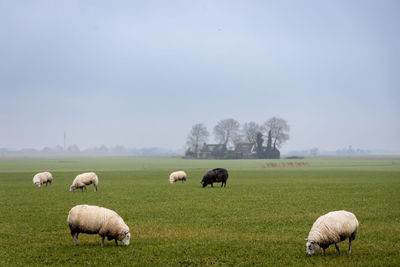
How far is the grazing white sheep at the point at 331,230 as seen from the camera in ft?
38.7

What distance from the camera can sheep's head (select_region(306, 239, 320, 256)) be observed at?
39.4 feet

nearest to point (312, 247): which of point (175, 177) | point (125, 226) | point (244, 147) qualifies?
point (125, 226)

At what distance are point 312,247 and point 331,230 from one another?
799mm

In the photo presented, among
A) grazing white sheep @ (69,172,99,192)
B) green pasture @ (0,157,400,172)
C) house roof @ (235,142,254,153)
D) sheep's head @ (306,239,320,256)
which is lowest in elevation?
green pasture @ (0,157,400,172)

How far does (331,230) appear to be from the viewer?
11750mm

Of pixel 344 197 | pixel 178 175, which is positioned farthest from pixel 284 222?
pixel 178 175

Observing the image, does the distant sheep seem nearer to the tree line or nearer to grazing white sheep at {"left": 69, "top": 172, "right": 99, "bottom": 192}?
grazing white sheep at {"left": 69, "top": 172, "right": 99, "bottom": 192}

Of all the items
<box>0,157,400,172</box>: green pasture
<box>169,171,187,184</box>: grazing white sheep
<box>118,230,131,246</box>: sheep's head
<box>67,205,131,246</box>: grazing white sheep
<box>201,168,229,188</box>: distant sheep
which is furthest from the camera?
<box>0,157,400,172</box>: green pasture

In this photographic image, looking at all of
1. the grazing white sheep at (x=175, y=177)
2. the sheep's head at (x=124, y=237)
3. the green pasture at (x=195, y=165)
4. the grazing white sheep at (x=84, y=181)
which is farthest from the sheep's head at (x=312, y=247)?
the green pasture at (x=195, y=165)

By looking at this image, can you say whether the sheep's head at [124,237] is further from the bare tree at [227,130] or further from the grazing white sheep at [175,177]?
the bare tree at [227,130]

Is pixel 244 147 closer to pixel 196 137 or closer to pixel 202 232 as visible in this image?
pixel 196 137

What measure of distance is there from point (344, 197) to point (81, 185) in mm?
19270

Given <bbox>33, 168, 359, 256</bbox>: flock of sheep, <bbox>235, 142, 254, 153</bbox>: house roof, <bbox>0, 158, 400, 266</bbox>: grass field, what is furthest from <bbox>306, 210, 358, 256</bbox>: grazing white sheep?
<bbox>235, 142, 254, 153</bbox>: house roof

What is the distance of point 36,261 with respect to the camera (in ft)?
40.0
